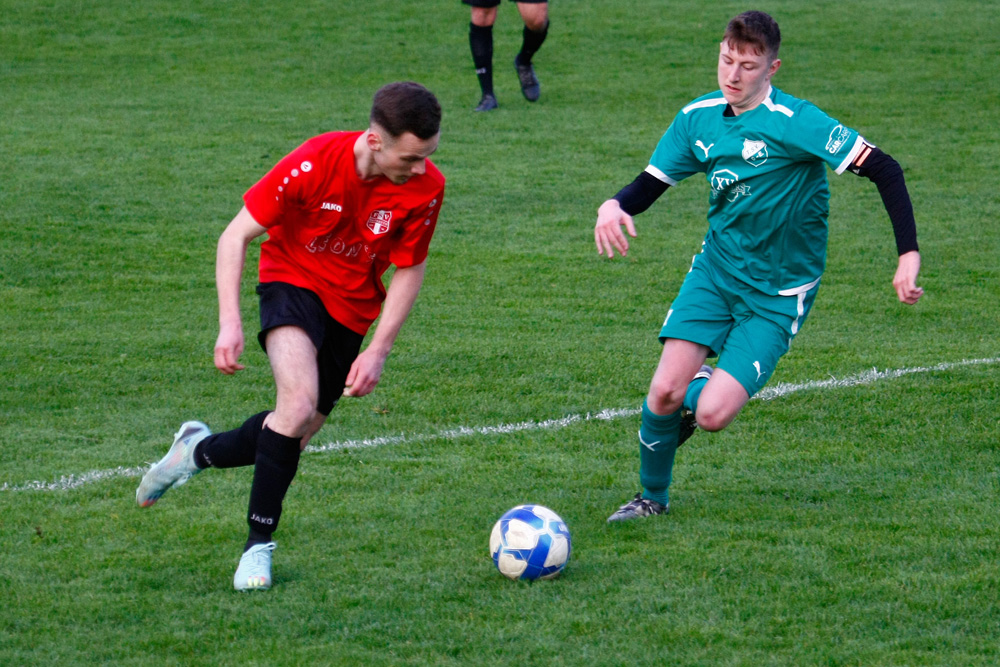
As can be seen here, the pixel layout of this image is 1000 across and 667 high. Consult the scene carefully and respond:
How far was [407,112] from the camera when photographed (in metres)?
4.01

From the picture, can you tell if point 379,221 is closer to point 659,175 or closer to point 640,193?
point 640,193

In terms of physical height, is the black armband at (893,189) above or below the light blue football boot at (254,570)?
above

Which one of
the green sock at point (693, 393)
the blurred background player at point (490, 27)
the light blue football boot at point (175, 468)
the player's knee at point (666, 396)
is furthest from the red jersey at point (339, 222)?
the blurred background player at point (490, 27)

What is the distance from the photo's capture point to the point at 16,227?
956 cm

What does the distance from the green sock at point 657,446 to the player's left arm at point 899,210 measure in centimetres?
97

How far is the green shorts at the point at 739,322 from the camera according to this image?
471 cm

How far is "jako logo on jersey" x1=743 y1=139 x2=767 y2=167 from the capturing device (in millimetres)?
4684

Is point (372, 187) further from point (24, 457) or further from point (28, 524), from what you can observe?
point (24, 457)

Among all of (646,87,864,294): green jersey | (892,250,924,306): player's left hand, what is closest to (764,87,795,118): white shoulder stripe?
(646,87,864,294): green jersey

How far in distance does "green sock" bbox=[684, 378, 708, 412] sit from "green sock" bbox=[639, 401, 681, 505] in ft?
0.67

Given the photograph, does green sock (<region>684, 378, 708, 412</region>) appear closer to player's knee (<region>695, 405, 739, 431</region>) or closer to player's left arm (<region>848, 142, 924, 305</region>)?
player's knee (<region>695, 405, 739, 431</region>)

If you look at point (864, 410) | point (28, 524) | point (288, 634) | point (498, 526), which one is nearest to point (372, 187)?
point (498, 526)

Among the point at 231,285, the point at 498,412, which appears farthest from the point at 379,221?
the point at 498,412

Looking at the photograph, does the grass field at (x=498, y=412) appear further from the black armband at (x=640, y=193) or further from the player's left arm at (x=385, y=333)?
the black armband at (x=640, y=193)
